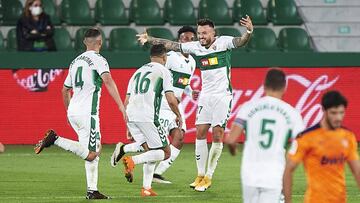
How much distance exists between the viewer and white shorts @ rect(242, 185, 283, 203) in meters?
7.90

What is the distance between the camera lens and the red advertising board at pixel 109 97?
19.1 meters

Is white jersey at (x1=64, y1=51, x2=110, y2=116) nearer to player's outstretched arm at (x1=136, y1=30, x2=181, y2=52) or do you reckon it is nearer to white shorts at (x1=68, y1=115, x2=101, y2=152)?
white shorts at (x1=68, y1=115, x2=101, y2=152)

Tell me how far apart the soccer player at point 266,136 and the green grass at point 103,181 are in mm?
3998

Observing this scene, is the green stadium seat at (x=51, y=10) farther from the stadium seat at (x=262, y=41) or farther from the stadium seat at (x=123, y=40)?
the stadium seat at (x=262, y=41)

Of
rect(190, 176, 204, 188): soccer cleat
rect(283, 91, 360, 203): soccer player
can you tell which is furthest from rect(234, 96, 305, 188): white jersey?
rect(190, 176, 204, 188): soccer cleat

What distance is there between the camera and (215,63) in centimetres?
1348

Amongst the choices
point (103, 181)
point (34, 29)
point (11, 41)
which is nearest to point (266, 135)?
point (103, 181)

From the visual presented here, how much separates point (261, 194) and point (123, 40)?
13220 millimetres

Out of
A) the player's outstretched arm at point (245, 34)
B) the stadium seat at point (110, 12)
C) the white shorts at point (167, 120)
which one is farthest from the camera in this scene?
the stadium seat at point (110, 12)

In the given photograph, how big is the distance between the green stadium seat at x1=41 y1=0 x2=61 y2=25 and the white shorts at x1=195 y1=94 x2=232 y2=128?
834cm

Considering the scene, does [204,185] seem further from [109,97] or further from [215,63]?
[109,97]

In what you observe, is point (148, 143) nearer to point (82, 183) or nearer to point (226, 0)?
point (82, 183)

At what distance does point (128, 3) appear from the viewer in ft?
73.7

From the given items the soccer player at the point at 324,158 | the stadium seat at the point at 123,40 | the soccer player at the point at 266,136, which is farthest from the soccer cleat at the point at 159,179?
the stadium seat at the point at 123,40
